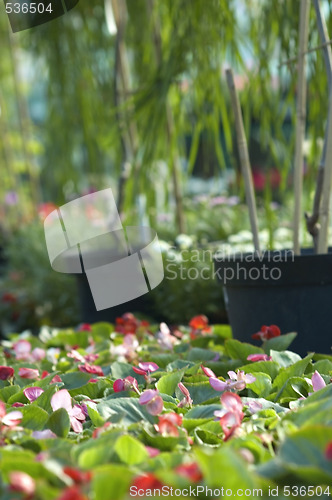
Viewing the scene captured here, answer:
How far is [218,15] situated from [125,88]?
0.99m

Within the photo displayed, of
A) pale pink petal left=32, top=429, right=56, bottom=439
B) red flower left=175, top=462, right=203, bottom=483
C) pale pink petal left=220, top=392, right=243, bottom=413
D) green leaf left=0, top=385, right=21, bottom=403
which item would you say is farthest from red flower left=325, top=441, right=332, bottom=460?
green leaf left=0, top=385, right=21, bottom=403

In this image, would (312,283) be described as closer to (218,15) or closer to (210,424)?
(210,424)

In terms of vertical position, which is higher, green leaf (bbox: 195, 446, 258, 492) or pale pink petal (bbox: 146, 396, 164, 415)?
green leaf (bbox: 195, 446, 258, 492)

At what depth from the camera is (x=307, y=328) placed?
1414 mm

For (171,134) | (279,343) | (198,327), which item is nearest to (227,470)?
(279,343)

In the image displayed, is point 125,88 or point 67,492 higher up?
point 125,88

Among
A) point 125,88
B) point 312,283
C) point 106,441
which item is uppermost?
point 125,88

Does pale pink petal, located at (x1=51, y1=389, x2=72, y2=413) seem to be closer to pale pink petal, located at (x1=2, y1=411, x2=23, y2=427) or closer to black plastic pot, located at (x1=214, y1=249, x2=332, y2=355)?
pale pink petal, located at (x1=2, y1=411, x2=23, y2=427)

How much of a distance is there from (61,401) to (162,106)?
4.01 feet

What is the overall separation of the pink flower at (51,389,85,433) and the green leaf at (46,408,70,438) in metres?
0.02

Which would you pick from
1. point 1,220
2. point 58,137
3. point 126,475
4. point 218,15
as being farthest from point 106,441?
point 1,220

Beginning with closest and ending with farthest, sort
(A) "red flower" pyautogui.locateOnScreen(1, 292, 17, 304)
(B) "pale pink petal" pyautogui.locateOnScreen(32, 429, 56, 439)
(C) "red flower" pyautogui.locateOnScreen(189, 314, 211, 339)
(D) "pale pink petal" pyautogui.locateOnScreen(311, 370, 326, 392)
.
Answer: (B) "pale pink petal" pyautogui.locateOnScreen(32, 429, 56, 439) → (D) "pale pink petal" pyautogui.locateOnScreen(311, 370, 326, 392) → (C) "red flower" pyautogui.locateOnScreen(189, 314, 211, 339) → (A) "red flower" pyautogui.locateOnScreen(1, 292, 17, 304)

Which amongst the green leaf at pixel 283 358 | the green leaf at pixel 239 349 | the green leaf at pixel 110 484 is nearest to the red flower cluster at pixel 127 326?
the green leaf at pixel 239 349

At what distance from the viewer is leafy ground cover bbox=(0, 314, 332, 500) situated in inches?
21.9
